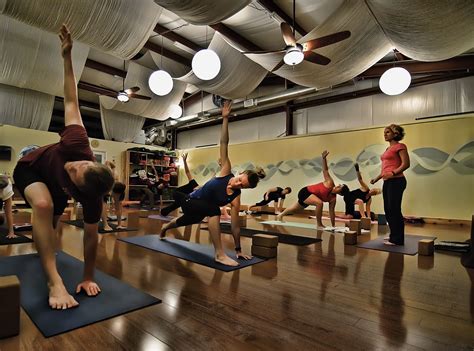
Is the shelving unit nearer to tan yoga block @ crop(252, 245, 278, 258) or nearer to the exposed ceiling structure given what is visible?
the exposed ceiling structure

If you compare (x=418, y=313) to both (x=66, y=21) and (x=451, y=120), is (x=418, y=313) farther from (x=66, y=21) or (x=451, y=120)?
(x=451, y=120)

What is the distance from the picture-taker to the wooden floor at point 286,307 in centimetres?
117

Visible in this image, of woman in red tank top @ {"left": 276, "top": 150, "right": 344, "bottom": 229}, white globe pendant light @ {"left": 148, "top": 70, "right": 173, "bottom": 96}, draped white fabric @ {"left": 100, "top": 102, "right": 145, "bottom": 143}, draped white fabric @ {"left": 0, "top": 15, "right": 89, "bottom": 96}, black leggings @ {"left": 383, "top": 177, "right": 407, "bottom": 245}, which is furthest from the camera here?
draped white fabric @ {"left": 100, "top": 102, "right": 145, "bottom": 143}

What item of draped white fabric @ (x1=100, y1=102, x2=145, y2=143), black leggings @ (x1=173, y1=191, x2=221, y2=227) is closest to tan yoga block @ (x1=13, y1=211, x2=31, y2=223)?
black leggings @ (x1=173, y1=191, x2=221, y2=227)

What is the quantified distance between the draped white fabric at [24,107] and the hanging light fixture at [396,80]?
7700 millimetres

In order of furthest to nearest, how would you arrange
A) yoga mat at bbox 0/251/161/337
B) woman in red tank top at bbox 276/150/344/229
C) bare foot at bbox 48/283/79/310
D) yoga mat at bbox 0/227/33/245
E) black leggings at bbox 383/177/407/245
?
1. woman in red tank top at bbox 276/150/344/229
2. black leggings at bbox 383/177/407/245
3. yoga mat at bbox 0/227/33/245
4. bare foot at bbox 48/283/79/310
5. yoga mat at bbox 0/251/161/337

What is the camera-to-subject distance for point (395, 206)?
Result: 325 centimetres

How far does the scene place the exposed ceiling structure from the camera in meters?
3.13

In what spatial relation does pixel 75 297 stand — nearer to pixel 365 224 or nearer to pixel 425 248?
pixel 425 248

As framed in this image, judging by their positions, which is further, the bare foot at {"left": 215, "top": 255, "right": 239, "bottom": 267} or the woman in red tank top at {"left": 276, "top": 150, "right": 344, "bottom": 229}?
the woman in red tank top at {"left": 276, "top": 150, "right": 344, "bottom": 229}

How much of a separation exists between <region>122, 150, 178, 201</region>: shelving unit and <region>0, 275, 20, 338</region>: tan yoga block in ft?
27.5

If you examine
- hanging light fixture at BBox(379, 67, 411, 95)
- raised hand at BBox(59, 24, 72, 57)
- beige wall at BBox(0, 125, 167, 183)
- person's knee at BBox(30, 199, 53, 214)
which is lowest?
person's knee at BBox(30, 199, 53, 214)

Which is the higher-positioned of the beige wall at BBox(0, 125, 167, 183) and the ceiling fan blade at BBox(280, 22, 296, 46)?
the ceiling fan blade at BBox(280, 22, 296, 46)

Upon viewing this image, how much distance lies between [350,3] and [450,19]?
3.74 ft
